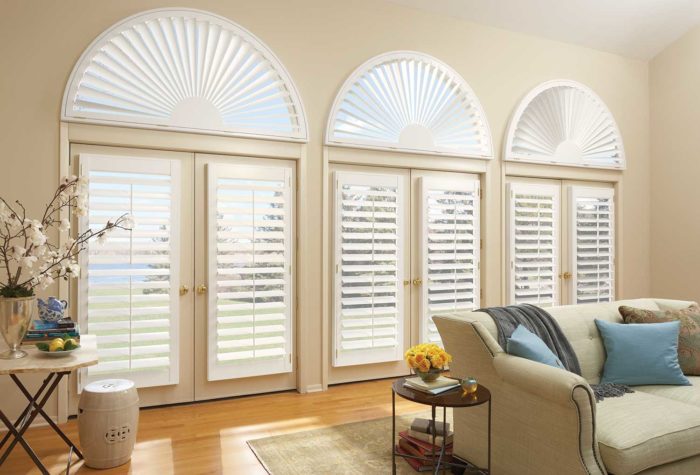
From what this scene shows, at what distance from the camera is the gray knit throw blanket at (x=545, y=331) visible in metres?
A: 2.84

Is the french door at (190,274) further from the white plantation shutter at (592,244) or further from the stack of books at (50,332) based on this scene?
the white plantation shutter at (592,244)

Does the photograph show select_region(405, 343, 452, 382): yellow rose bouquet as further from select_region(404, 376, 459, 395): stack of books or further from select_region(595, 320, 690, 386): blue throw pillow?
select_region(595, 320, 690, 386): blue throw pillow

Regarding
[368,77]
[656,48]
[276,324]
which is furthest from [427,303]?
[656,48]

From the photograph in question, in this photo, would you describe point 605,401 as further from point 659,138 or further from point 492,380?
point 659,138

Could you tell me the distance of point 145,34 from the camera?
3.89m

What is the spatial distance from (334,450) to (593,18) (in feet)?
15.7

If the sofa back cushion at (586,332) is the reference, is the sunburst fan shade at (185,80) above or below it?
above

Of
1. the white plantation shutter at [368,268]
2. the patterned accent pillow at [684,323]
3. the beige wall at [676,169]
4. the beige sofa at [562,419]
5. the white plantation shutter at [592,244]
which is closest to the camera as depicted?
the beige sofa at [562,419]

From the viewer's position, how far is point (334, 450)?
318 centimetres

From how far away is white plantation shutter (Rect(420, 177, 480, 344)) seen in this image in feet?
15.9

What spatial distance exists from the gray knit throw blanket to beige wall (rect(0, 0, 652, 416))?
186 centimetres

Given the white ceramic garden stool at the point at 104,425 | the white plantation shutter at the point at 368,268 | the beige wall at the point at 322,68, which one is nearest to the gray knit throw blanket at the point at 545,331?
the white plantation shutter at the point at 368,268

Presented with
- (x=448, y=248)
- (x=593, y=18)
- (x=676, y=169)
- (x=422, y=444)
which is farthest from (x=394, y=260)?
(x=676, y=169)

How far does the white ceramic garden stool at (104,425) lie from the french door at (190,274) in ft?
2.86
